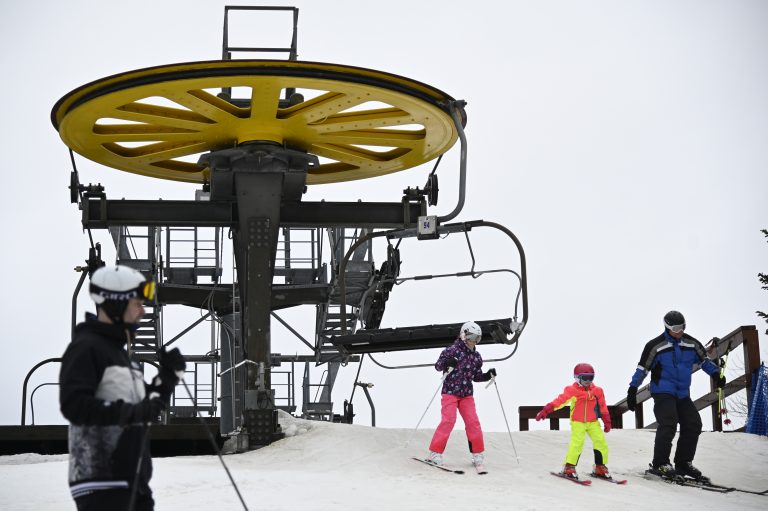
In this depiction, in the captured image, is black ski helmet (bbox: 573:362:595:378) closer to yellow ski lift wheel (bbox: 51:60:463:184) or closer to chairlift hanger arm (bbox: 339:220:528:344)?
chairlift hanger arm (bbox: 339:220:528:344)

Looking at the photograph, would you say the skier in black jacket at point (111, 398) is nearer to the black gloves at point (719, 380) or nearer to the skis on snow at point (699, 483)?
the skis on snow at point (699, 483)

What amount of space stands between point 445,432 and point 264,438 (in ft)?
8.50

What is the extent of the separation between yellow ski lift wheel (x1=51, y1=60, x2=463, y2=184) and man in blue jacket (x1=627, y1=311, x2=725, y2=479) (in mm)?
3930

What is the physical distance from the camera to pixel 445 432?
467 inches

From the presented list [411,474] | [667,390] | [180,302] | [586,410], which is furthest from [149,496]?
[180,302]

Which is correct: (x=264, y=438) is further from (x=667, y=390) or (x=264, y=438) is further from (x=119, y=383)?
(x=119, y=383)

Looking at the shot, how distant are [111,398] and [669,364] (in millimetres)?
8293

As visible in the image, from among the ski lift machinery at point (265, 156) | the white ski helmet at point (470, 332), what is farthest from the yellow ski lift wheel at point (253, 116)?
the white ski helmet at point (470, 332)

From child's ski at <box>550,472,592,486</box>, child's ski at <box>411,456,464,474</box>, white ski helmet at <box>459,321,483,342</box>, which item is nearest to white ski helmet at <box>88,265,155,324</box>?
child's ski at <box>411,456,464,474</box>

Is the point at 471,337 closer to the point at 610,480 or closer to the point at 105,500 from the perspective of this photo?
the point at 610,480

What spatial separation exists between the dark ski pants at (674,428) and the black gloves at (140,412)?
808cm

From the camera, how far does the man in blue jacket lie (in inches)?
463

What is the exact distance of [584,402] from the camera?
453 inches

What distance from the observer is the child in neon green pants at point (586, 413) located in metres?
11.4
